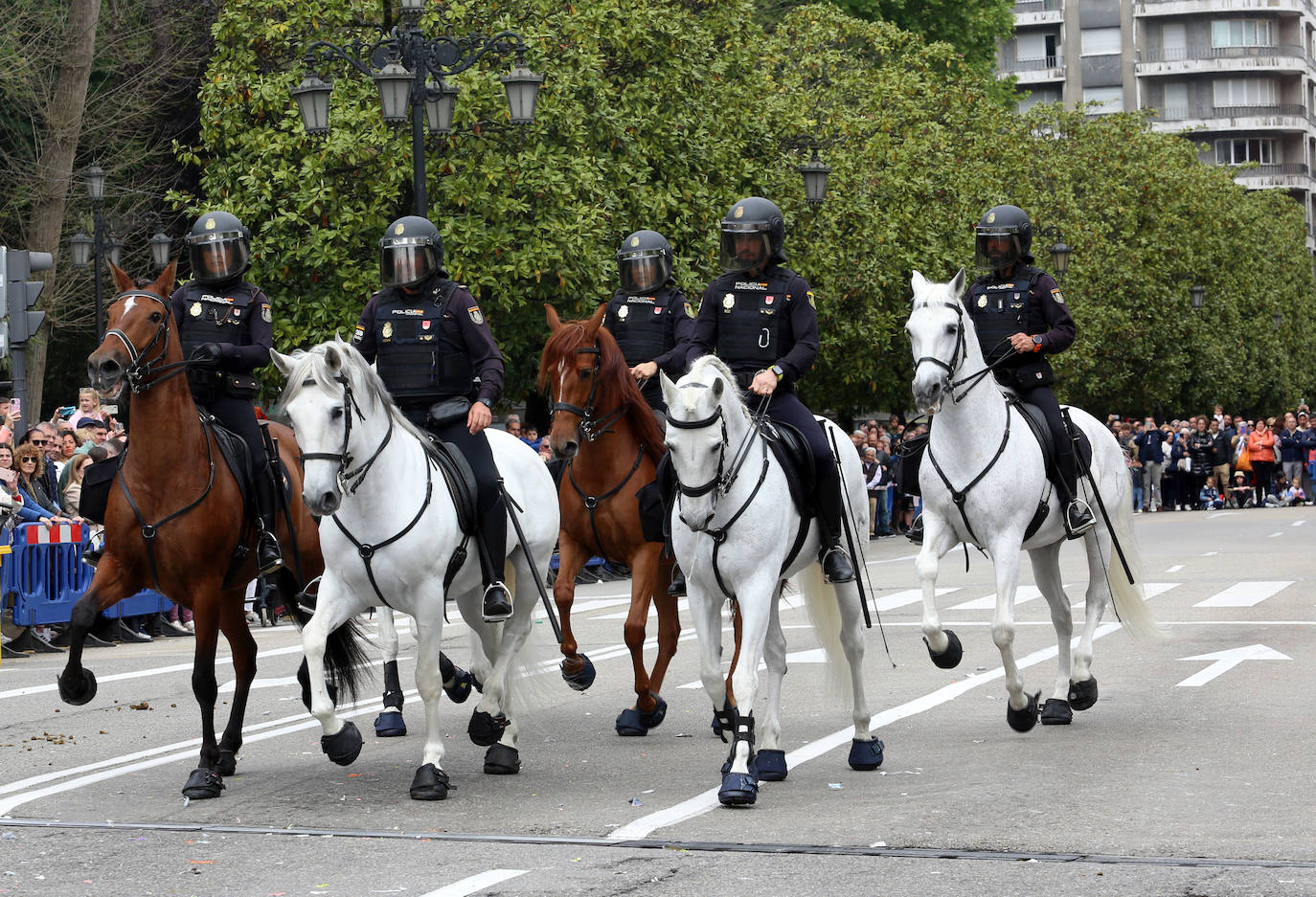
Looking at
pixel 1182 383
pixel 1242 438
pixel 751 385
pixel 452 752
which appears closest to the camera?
pixel 751 385

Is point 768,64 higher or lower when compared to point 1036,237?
higher

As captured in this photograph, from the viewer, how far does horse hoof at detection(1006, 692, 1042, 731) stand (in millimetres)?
10531

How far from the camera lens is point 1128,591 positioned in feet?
40.6

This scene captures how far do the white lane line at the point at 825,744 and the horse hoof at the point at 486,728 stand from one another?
5.02ft

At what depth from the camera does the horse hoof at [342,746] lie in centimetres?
885

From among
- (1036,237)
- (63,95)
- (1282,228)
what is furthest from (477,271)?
(1282,228)

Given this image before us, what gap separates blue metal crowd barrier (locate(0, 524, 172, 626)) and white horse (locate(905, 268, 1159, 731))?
337 inches

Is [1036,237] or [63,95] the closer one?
[63,95]

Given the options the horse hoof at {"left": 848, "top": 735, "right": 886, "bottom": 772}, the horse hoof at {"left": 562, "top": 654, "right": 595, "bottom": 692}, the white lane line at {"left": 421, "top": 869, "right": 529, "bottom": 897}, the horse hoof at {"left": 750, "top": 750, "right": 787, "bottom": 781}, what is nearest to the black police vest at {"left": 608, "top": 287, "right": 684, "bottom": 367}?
the horse hoof at {"left": 562, "top": 654, "right": 595, "bottom": 692}

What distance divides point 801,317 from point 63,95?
87.0 feet

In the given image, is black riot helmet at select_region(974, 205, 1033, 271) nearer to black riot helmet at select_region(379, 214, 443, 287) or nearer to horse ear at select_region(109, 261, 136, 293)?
black riot helmet at select_region(379, 214, 443, 287)

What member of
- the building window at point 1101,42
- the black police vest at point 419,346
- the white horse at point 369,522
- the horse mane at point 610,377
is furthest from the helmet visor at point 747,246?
the building window at point 1101,42

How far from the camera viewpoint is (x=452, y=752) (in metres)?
10.7

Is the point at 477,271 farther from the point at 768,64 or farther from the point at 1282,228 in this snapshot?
the point at 1282,228
